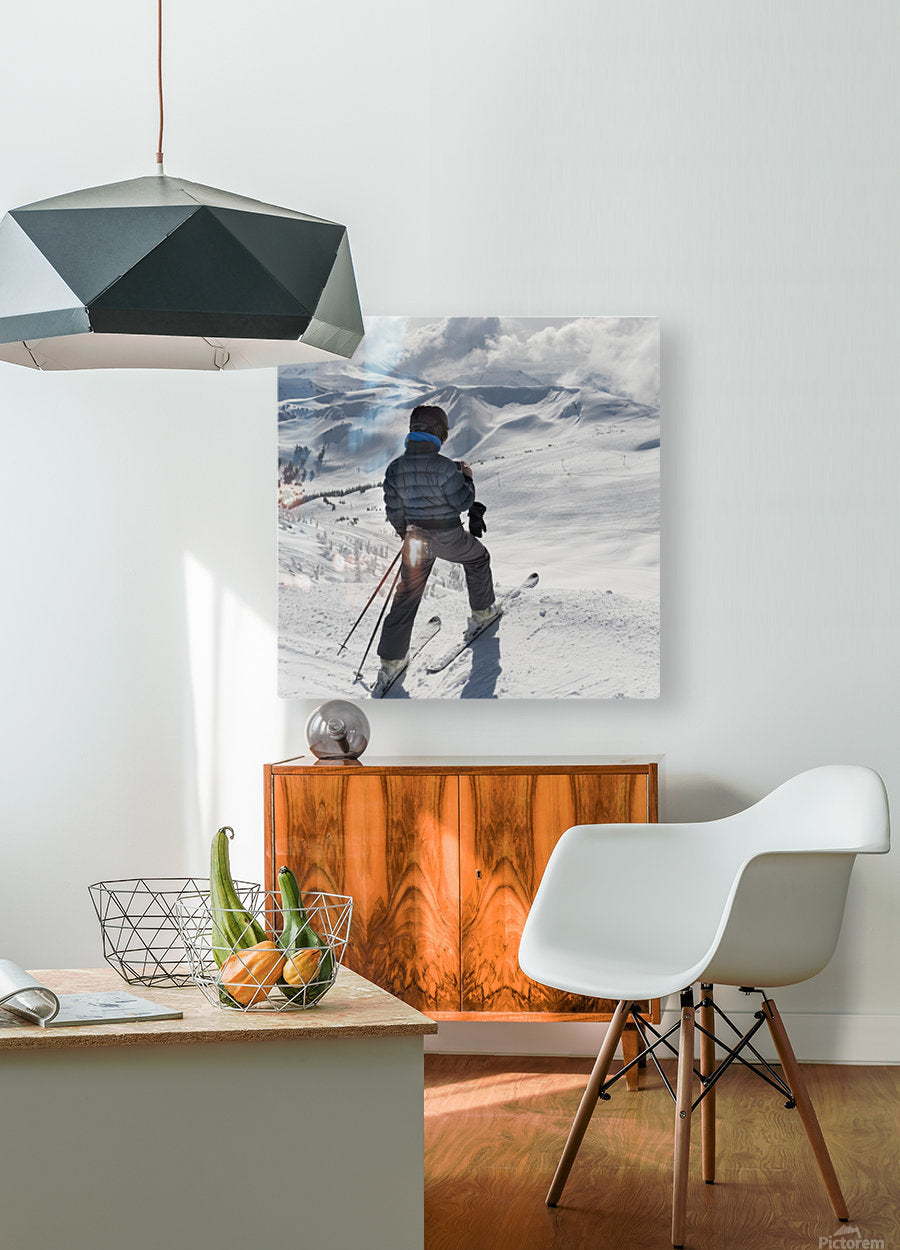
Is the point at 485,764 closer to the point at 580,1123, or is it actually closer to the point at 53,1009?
the point at 580,1123

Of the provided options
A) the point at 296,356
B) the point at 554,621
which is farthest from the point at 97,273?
the point at 554,621

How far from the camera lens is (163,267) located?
5.59ft

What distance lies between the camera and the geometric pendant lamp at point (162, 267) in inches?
66.8

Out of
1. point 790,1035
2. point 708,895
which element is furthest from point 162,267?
point 790,1035

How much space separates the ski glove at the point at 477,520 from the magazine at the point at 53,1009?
6.79 ft

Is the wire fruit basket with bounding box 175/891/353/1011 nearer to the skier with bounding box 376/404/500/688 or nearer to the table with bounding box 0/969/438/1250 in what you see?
the table with bounding box 0/969/438/1250

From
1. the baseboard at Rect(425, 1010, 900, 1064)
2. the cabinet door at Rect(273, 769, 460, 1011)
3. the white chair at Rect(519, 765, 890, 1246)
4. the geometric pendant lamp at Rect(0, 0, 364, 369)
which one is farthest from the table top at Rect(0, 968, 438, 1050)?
the baseboard at Rect(425, 1010, 900, 1064)

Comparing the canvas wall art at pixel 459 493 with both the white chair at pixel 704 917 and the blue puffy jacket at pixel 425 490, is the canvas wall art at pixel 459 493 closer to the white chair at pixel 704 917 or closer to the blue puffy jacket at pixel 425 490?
the blue puffy jacket at pixel 425 490

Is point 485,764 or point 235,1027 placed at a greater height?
point 485,764

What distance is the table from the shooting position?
1.67 meters

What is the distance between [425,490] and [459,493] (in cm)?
10

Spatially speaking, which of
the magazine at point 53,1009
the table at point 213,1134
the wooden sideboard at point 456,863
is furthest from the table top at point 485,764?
the table at point 213,1134

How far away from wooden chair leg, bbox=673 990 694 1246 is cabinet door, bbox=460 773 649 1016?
850 mm

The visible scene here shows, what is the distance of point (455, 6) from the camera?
150 inches
